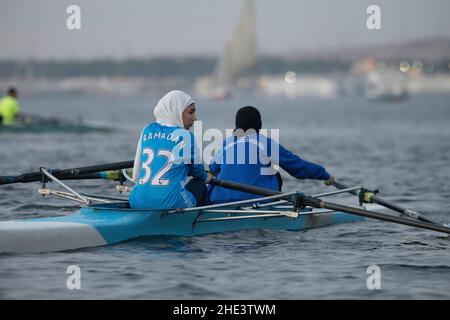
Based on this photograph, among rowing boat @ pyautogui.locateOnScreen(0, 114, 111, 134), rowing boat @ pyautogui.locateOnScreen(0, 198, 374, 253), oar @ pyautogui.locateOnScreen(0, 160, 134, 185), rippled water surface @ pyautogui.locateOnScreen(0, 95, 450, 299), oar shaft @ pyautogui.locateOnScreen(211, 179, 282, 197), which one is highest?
rowing boat @ pyautogui.locateOnScreen(0, 114, 111, 134)

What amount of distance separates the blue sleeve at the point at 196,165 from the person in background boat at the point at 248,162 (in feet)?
2.94

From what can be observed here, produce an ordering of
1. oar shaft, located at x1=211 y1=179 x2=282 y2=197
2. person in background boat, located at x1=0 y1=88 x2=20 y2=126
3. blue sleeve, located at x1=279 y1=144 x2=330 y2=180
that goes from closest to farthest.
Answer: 1. oar shaft, located at x1=211 y1=179 x2=282 y2=197
2. blue sleeve, located at x1=279 y1=144 x2=330 y2=180
3. person in background boat, located at x1=0 y1=88 x2=20 y2=126

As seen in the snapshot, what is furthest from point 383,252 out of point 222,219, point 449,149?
point 449,149

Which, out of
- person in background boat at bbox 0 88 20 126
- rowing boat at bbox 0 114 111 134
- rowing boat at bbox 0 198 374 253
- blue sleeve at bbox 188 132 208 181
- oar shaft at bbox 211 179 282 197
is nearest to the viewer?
rowing boat at bbox 0 198 374 253

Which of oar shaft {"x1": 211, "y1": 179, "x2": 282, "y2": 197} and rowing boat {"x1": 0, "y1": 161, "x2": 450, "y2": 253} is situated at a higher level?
oar shaft {"x1": 211, "y1": 179, "x2": 282, "y2": 197}

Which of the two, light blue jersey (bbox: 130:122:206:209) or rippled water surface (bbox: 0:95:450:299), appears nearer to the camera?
rippled water surface (bbox: 0:95:450:299)

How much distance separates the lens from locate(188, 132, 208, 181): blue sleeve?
13180 mm

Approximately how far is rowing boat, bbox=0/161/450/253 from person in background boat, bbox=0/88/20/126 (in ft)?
73.2

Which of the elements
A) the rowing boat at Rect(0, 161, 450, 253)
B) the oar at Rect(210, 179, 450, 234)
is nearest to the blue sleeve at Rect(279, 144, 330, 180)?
the rowing boat at Rect(0, 161, 450, 253)

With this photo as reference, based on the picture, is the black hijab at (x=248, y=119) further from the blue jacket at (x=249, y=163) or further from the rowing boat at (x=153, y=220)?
the rowing boat at (x=153, y=220)

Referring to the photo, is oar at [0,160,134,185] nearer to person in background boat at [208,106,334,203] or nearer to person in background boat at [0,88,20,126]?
person in background boat at [208,106,334,203]

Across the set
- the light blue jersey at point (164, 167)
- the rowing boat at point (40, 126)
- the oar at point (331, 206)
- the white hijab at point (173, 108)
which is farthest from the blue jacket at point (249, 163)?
the rowing boat at point (40, 126)

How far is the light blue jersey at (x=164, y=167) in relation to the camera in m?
13.1
